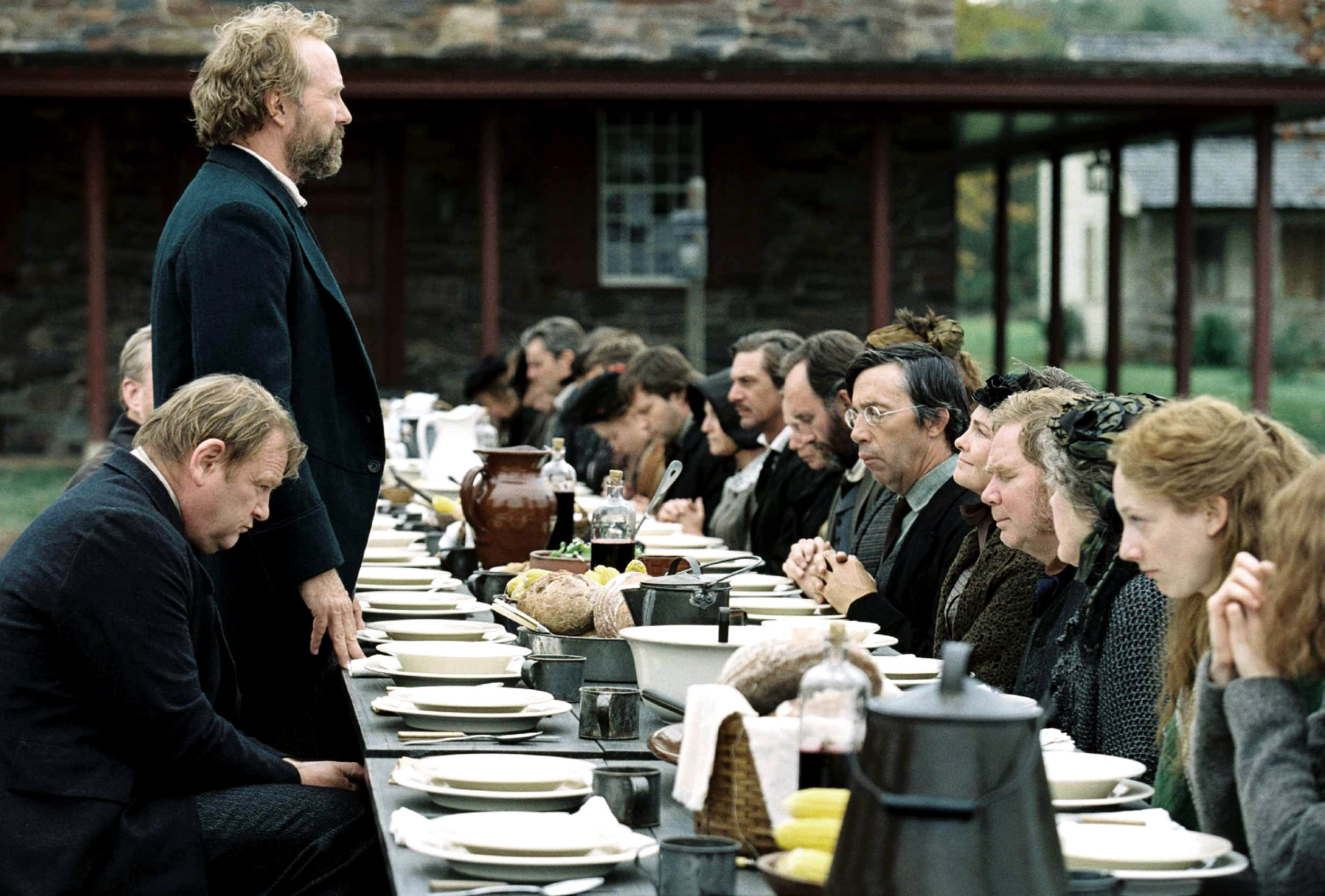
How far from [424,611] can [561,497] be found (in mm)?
860

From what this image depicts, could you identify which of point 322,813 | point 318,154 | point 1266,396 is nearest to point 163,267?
point 318,154

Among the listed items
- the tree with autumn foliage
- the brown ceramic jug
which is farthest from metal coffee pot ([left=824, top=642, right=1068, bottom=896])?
the tree with autumn foliage

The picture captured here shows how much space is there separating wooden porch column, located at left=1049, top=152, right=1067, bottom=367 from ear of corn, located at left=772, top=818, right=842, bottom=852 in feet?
56.1

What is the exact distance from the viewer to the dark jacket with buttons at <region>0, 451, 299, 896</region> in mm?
3391

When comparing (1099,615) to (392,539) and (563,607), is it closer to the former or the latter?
(563,607)

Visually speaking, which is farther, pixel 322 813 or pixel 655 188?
pixel 655 188

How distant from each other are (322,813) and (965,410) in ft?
7.99

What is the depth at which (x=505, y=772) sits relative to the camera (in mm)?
2873

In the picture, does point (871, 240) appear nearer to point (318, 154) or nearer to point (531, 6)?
point (531, 6)

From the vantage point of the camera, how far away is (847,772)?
2.39 meters

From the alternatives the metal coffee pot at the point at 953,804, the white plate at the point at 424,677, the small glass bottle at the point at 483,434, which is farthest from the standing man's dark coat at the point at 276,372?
the small glass bottle at the point at 483,434

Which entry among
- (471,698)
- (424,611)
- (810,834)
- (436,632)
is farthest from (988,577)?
(810,834)

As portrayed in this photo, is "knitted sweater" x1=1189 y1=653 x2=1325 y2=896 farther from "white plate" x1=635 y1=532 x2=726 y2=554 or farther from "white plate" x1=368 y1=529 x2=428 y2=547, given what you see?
"white plate" x1=368 y1=529 x2=428 y2=547

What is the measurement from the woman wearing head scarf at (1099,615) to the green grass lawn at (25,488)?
9946 mm
